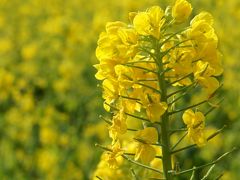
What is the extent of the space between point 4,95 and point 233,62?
233cm

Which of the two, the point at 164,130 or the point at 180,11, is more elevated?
the point at 180,11

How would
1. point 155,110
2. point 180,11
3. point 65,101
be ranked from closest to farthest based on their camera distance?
point 155,110 → point 180,11 → point 65,101

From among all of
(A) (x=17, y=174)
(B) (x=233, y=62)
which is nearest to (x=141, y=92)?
(A) (x=17, y=174)

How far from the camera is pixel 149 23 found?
2.34 m

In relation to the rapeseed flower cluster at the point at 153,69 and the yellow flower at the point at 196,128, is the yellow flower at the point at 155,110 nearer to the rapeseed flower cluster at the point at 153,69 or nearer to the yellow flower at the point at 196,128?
the rapeseed flower cluster at the point at 153,69

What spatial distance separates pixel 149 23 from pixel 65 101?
512 centimetres

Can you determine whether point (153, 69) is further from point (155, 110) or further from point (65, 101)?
point (65, 101)

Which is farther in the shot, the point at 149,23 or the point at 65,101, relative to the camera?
the point at 65,101

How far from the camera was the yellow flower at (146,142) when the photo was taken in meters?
2.37

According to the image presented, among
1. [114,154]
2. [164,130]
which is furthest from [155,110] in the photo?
[114,154]

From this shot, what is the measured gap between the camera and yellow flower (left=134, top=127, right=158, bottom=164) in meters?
2.37

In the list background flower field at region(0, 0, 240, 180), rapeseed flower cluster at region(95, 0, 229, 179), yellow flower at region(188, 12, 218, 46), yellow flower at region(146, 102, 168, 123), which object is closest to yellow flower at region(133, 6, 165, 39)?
rapeseed flower cluster at region(95, 0, 229, 179)

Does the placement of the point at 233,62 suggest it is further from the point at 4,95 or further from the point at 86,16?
the point at 86,16

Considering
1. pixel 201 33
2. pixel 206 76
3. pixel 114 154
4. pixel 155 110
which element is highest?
pixel 201 33
